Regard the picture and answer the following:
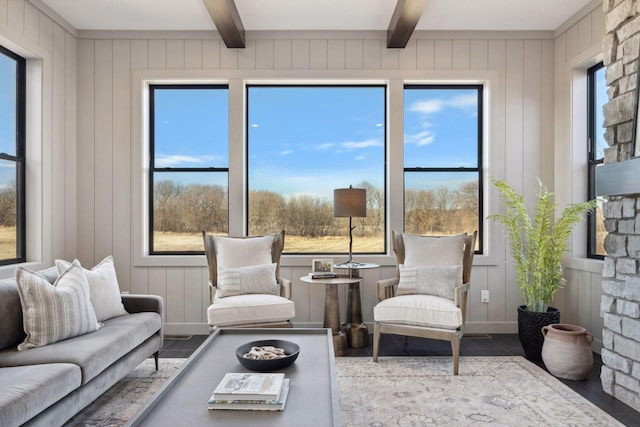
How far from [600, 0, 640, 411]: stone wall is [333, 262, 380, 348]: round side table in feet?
5.65

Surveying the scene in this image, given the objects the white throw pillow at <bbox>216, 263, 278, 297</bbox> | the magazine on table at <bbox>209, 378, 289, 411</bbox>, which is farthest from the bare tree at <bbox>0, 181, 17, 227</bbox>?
the magazine on table at <bbox>209, 378, 289, 411</bbox>

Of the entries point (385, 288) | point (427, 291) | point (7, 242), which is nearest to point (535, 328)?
point (427, 291)

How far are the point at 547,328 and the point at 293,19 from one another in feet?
10.8

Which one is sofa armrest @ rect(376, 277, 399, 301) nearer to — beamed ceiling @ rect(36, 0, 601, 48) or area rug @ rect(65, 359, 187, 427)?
area rug @ rect(65, 359, 187, 427)

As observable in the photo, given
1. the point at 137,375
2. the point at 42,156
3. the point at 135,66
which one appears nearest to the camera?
the point at 137,375

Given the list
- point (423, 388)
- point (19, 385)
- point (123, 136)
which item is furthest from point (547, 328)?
point (123, 136)

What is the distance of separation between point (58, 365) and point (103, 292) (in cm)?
87

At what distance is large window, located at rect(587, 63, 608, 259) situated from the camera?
3.76 m

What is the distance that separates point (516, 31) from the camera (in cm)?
416

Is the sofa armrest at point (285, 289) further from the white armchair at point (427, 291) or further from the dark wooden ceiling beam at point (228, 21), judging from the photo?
the dark wooden ceiling beam at point (228, 21)

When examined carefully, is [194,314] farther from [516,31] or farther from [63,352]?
[516,31]

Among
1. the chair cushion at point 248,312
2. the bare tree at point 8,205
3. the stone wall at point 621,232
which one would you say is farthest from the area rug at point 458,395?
the bare tree at point 8,205

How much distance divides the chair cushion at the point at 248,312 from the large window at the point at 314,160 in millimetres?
1139

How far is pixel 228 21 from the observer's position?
3578 millimetres
